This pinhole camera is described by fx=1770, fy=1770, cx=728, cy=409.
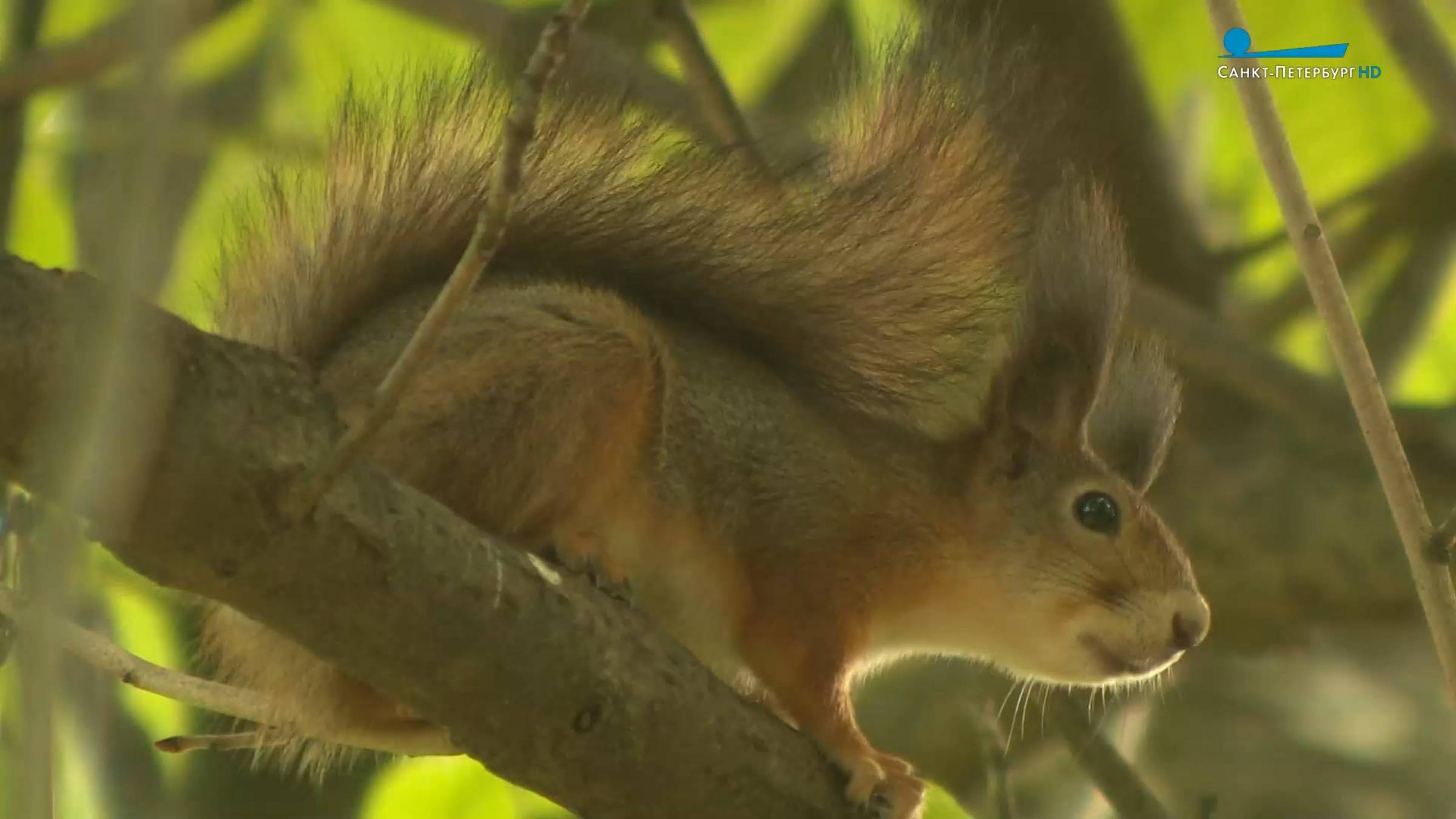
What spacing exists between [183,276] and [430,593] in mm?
1447

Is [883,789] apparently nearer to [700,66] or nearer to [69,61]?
[700,66]

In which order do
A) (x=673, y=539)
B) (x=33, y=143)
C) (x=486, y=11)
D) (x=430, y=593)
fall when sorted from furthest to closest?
1. (x=486, y=11)
2. (x=33, y=143)
3. (x=673, y=539)
4. (x=430, y=593)

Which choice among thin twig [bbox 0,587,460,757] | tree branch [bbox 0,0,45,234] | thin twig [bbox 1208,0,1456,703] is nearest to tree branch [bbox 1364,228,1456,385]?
thin twig [bbox 1208,0,1456,703]

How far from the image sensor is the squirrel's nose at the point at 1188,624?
2.75 metres

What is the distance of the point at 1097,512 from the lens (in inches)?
117

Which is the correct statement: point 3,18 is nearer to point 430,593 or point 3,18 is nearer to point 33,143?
point 33,143

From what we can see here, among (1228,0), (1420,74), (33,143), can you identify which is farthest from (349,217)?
(1420,74)

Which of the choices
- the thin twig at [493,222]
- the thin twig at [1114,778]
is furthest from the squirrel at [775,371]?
the thin twig at [493,222]

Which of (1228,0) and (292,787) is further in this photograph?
(292,787)

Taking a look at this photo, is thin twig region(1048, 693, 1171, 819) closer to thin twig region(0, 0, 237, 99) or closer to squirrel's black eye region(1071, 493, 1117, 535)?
squirrel's black eye region(1071, 493, 1117, 535)

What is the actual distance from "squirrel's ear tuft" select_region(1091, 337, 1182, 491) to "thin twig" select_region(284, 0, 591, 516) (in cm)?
187

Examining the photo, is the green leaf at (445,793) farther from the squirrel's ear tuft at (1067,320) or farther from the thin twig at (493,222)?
the thin twig at (493,222)

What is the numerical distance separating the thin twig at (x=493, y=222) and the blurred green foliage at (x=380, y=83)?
101cm

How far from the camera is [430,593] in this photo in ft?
5.93
